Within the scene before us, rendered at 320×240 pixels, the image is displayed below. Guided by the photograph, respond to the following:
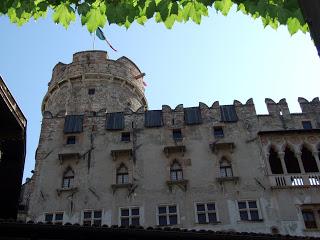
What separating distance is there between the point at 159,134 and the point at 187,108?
2860mm

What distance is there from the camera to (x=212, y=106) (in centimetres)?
3272

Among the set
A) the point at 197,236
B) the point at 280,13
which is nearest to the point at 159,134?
the point at 197,236

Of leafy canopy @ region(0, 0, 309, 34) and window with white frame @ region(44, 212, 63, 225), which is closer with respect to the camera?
leafy canopy @ region(0, 0, 309, 34)

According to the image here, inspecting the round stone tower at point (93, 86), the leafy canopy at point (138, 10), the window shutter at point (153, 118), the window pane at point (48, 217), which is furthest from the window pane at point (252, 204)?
the leafy canopy at point (138, 10)

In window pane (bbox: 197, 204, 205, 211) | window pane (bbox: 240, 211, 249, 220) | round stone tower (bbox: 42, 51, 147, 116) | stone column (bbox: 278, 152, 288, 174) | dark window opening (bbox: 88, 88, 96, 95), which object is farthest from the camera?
dark window opening (bbox: 88, 88, 96, 95)

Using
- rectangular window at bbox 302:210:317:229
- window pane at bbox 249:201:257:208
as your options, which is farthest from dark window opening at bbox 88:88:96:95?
rectangular window at bbox 302:210:317:229

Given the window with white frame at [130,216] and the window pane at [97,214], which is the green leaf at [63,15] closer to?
the window with white frame at [130,216]

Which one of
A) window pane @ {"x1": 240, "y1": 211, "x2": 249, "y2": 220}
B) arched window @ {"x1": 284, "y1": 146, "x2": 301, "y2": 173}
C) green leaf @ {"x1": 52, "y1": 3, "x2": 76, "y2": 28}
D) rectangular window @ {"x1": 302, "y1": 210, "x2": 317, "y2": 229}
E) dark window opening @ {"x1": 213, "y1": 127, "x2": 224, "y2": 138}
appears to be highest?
dark window opening @ {"x1": 213, "y1": 127, "x2": 224, "y2": 138}

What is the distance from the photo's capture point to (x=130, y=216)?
89.4 ft

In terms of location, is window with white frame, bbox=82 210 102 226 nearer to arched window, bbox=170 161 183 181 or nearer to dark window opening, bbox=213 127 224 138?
arched window, bbox=170 161 183 181

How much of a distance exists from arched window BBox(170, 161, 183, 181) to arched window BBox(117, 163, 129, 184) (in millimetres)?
2616

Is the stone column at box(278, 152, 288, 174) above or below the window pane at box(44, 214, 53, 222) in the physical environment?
above

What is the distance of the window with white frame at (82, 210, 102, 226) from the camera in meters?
27.0

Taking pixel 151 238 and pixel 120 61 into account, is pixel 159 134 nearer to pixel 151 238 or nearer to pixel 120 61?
pixel 120 61
